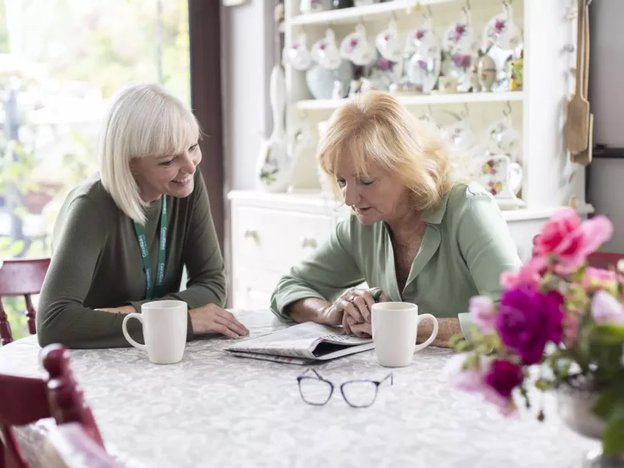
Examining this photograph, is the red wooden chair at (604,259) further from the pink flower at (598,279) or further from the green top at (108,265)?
the pink flower at (598,279)

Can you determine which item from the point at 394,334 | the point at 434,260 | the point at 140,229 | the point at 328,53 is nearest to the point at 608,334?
the point at 394,334


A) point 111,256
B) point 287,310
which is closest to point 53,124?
point 111,256

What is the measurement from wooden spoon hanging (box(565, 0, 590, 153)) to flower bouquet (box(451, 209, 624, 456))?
1911 millimetres

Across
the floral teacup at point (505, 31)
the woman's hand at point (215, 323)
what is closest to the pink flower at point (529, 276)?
the woman's hand at point (215, 323)

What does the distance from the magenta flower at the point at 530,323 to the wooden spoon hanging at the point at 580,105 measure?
2.02 m

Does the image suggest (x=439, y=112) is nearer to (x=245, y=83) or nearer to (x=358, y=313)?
(x=245, y=83)

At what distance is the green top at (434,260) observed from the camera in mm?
1813

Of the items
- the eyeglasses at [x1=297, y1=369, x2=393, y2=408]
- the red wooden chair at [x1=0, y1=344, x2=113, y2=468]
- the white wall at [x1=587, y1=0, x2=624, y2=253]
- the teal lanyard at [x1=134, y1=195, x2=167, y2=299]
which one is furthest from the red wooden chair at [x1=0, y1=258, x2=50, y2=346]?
the white wall at [x1=587, y1=0, x2=624, y2=253]

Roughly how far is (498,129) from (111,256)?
149cm

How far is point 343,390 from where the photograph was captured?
139 cm

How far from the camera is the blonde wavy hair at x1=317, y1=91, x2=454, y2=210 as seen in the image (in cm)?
188

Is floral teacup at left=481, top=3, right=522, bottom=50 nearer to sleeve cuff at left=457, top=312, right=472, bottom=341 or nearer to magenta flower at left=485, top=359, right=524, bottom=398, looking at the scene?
sleeve cuff at left=457, top=312, right=472, bottom=341

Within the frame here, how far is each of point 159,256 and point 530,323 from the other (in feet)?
4.47

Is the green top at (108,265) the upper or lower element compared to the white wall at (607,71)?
lower
